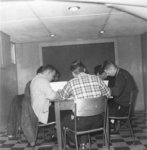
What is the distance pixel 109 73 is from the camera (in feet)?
15.8

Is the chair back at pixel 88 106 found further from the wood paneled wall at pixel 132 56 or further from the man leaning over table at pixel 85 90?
the wood paneled wall at pixel 132 56

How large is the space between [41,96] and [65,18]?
1.72 metres

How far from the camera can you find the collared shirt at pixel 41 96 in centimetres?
393

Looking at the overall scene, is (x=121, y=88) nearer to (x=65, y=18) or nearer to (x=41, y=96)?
(x=41, y=96)

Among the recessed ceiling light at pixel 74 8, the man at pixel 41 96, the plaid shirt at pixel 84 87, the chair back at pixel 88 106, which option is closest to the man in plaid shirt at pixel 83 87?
the plaid shirt at pixel 84 87

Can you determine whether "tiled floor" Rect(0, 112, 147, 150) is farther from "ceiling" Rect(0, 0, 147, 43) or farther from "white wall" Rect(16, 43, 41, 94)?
"white wall" Rect(16, 43, 41, 94)

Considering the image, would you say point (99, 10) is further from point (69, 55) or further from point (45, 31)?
point (69, 55)

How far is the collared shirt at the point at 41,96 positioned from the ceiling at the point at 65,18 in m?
1.11

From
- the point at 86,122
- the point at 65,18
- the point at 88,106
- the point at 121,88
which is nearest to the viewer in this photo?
the point at 88,106

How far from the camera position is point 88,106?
3.30 meters

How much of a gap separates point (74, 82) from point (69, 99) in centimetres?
31

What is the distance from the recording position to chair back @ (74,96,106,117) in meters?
3.29

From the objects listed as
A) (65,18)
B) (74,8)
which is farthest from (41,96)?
(65,18)

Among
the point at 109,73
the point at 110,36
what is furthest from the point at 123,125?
the point at 110,36
